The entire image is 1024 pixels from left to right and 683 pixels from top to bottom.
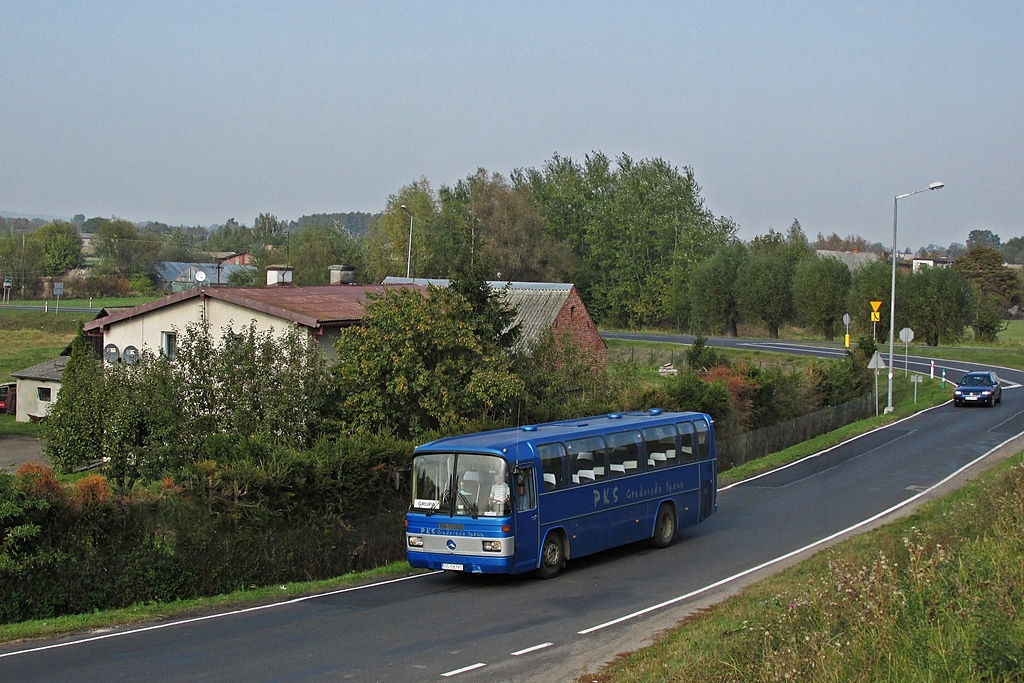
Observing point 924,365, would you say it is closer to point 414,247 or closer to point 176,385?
point 414,247

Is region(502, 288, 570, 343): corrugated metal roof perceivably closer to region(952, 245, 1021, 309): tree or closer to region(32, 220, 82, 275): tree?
region(952, 245, 1021, 309): tree

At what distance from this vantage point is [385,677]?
37.9 ft

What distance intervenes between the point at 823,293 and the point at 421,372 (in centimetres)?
6005

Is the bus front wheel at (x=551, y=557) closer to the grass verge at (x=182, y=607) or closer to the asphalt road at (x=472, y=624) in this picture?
the asphalt road at (x=472, y=624)

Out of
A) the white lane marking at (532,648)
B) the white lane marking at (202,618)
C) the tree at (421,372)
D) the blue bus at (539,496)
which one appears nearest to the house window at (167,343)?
the tree at (421,372)

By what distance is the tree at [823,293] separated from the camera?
3137 inches

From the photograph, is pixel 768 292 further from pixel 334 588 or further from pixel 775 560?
pixel 334 588

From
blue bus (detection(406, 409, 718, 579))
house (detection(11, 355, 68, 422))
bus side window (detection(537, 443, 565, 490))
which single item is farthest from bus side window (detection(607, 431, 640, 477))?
house (detection(11, 355, 68, 422))

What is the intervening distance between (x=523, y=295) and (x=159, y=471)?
27.1 meters

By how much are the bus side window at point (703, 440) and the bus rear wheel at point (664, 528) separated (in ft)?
5.59

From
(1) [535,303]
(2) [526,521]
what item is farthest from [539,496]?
(1) [535,303]

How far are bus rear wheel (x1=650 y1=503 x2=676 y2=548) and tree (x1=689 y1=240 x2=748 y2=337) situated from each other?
215 ft

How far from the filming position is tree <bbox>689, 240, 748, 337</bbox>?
85.3 metres

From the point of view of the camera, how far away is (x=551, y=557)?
18.0 metres
